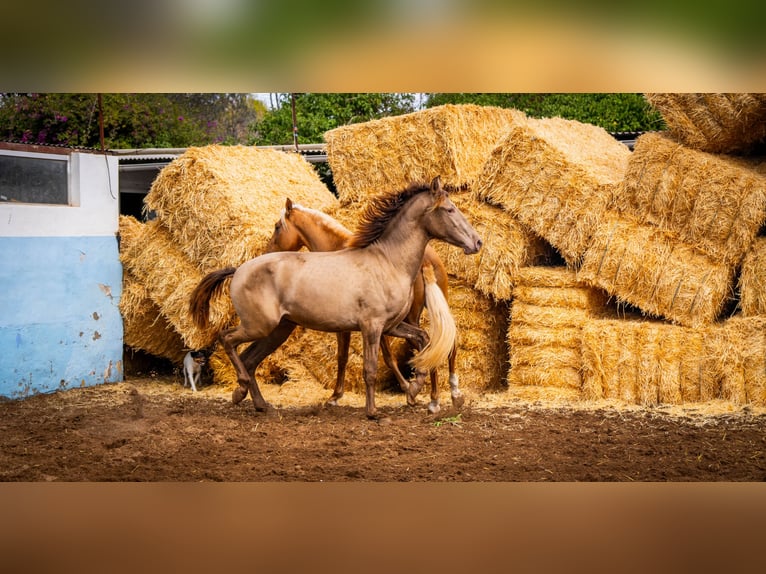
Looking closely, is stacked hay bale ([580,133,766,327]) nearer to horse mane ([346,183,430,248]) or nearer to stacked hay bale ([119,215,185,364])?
horse mane ([346,183,430,248])

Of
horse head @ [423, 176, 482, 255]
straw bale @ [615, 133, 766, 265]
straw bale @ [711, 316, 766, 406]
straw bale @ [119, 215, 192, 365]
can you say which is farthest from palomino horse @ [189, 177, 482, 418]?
straw bale @ [711, 316, 766, 406]

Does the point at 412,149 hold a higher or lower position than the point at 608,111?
lower

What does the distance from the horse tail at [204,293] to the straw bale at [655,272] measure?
8.89 ft

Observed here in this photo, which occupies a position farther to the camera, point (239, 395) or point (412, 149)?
point (412, 149)

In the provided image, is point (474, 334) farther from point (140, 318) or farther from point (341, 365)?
point (140, 318)

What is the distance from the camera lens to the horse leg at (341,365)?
6.56 metres

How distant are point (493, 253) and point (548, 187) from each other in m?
0.66

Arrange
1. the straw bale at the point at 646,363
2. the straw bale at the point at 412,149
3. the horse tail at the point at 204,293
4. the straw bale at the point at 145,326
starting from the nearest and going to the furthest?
1. the straw bale at the point at 646,363
2. the horse tail at the point at 204,293
3. the straw bale at the point at 412,149
4. the straw bale at the point at 145,326

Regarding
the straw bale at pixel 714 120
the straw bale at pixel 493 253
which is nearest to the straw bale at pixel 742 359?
the straw bale at pixel 714 120

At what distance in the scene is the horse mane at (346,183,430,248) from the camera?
618 cm

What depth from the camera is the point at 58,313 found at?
7.23 m

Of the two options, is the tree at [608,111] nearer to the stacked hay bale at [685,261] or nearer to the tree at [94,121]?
the tree at [94,121]

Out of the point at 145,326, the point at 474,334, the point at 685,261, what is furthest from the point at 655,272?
the point at 145,326
